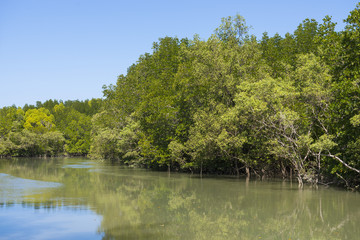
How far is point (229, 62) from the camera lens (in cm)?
3334

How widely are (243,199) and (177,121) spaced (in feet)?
66.6

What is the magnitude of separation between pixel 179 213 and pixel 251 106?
12.6 m

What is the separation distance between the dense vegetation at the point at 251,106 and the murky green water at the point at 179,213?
365cm

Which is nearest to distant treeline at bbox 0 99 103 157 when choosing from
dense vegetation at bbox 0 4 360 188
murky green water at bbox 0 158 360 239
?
dense vegetation at bbox 0 4 360 188

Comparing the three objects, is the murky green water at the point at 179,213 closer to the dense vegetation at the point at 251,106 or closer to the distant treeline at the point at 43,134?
the dense vegetation at the point at 251,106

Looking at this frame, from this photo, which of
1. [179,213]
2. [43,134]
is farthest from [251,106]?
[43,134]

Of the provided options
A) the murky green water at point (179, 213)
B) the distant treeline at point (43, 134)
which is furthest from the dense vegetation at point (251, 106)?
the distant treeline at point (43, 134)

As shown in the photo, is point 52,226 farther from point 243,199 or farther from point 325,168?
point 325,168

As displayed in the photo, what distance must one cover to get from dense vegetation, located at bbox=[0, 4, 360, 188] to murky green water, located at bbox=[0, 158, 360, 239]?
12.0ft

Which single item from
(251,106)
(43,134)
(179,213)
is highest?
(251,106)

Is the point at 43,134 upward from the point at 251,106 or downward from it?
downward

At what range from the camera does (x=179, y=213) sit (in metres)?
16.8

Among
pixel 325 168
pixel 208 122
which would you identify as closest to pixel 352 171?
pixel 325 168

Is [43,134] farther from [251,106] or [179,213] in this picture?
[179,213]
